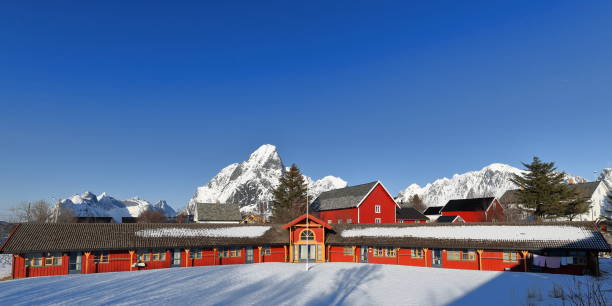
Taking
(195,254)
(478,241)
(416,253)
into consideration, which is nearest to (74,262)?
(195,254)

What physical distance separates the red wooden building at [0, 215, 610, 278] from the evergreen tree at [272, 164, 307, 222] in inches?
1111

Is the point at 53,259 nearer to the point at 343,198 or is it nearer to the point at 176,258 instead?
the point at 176,258

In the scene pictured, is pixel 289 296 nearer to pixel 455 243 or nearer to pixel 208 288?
pixel 208 288

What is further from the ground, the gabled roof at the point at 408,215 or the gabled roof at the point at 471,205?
the gabled roof at the point at 471,205

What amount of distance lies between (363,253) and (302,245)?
6664mm

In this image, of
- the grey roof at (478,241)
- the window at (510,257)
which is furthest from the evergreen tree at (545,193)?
the window at (510,257)

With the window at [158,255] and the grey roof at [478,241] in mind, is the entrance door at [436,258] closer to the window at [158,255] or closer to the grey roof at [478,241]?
the grey roof at [478,241]

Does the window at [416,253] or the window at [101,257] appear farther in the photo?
the window at [416,253]

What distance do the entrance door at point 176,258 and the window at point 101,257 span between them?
18.6 ft

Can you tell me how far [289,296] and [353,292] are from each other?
414 centimetres

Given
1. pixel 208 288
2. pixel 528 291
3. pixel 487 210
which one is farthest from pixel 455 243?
pixel 487 210

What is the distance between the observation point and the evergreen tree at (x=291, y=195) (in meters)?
72.4

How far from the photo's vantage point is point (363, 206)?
2367 inches

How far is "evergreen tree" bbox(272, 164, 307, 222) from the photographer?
72438 millimetres
